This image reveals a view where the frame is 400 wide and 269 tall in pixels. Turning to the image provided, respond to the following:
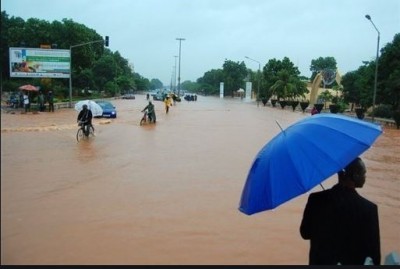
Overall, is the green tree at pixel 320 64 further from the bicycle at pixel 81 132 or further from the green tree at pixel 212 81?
the bicycle at pixel 81 132

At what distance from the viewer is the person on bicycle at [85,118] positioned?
1690 cm

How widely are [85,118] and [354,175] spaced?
15258 millimetres

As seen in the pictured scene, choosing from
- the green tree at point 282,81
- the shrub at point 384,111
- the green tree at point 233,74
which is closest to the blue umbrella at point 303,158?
the shrub at point 384,111

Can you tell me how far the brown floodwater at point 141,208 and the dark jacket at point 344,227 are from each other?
1.76 m

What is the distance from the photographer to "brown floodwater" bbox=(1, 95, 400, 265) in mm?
5328

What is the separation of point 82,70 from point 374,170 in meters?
17.3

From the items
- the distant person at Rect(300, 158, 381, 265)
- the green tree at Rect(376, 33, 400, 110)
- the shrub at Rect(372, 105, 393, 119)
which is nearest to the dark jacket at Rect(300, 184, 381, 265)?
the distant person at Rect(300, 158, 381, 265)

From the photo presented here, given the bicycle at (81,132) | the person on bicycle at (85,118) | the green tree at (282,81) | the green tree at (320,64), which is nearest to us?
the person on bicycle at (85,118)

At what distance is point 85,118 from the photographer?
1711cm

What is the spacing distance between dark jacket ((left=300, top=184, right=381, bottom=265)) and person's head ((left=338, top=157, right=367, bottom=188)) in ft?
0.16

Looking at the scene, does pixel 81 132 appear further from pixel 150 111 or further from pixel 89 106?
pixel 150 111

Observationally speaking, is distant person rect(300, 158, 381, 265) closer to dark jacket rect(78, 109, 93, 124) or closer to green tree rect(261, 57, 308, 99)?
dark jacket rect(78, 109, 93, 124)

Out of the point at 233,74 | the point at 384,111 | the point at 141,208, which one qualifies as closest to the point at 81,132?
the point at 141,208

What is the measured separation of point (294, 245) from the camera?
6.20m
